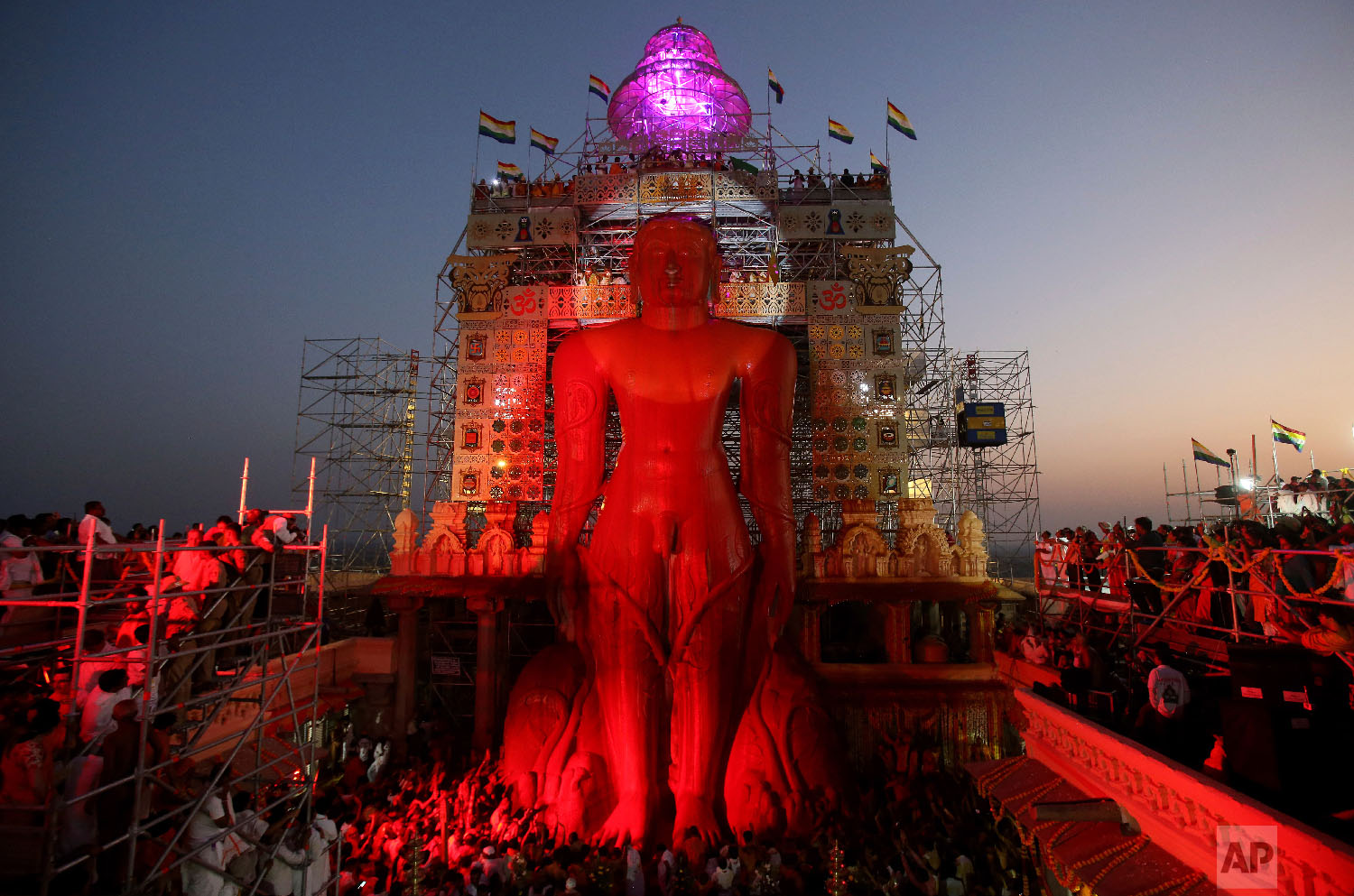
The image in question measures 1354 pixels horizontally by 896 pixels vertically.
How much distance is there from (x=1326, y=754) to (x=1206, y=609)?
3.21 meters

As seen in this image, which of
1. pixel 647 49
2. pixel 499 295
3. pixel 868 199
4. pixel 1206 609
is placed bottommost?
pixel 1206 609

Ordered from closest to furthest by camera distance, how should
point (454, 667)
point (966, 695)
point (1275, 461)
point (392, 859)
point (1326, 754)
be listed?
point (1326, 754) → point (392, 859) → point (966, 695) → point (454, 667) → point (1275, 461)

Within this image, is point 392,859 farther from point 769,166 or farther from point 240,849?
point 769,166

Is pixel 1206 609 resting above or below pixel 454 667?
above

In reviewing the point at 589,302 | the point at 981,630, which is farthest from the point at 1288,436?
the point at 589,302

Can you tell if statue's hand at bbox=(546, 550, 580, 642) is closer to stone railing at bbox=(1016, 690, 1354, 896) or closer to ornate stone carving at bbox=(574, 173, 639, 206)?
stone railing at bbox=(1016, 690, 1354, 896)

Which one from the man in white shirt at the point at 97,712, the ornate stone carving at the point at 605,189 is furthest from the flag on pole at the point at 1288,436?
the man in white shirt at the point at 97,712

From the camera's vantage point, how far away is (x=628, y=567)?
827cm

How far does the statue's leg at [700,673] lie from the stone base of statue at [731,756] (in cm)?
35

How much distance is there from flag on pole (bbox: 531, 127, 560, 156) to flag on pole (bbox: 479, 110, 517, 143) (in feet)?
2.03

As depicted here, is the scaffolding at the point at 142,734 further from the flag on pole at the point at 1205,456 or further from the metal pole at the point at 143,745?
the flag on pole at the point at 1205,456

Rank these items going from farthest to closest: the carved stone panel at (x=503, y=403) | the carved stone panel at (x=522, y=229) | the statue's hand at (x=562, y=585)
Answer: the carved stone panel at (x=522, y=229), the carved stone panel at (x=503, y=403), the statue's hand at (x=562, y=585)

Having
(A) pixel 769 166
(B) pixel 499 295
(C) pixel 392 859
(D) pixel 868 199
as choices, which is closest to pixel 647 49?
(A) pixel 769 166

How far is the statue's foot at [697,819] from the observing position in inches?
310
